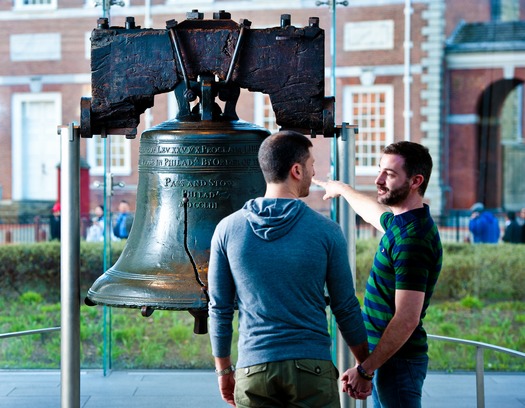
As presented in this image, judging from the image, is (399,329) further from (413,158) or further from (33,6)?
(33,6)

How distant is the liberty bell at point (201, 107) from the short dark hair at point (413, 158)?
27 cm

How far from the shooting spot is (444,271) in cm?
878

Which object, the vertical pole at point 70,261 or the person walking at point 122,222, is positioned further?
the person walking at point 122,222

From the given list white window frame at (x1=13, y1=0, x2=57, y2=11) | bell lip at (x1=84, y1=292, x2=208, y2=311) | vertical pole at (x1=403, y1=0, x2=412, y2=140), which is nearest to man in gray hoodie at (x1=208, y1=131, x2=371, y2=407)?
bell lip at (x1=84, y1=292, x2=208, y2=311)

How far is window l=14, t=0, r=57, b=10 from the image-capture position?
421 inches

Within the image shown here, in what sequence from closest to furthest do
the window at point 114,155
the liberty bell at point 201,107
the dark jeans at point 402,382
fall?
the dark jeans at point 402,382
the liberty bell at point 201,107
the window at point 114,155

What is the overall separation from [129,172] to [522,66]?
648 centimetres

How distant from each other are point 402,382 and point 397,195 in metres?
0.60

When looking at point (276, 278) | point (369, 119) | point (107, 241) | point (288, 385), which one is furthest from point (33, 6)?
point (288, 385)

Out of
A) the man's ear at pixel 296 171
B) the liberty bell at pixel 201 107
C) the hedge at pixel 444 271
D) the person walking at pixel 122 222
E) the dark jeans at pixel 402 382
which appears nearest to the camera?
the man's ear at pixel 296 171

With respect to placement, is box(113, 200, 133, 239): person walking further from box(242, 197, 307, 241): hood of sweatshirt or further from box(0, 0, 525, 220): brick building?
box(242, 197, 307, 241): hood of sweatshirt

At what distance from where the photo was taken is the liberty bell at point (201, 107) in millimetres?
3088

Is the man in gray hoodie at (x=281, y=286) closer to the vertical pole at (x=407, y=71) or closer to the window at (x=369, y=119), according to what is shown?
the window at (x=369, y=119)

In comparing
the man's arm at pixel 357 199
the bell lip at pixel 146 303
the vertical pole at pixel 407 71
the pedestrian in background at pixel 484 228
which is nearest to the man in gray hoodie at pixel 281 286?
the bell lip at pixel 146 303
